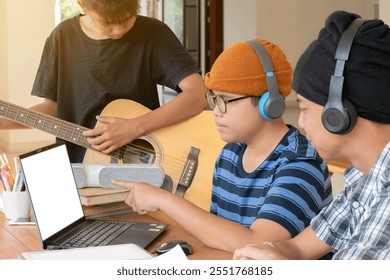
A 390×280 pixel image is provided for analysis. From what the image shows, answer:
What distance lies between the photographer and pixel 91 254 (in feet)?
4.91

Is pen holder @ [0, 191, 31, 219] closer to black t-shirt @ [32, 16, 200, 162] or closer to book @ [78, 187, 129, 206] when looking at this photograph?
book @ [78, 187, 129, 206]

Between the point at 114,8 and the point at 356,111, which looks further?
the point at 114,8

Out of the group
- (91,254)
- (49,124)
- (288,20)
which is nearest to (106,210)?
(49,124)

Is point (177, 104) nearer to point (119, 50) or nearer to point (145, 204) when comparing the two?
point (119, 50)

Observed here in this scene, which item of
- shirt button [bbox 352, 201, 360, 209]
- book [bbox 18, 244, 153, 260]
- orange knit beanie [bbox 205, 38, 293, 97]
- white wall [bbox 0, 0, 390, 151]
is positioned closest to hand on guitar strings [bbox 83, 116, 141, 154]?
orange knit beanie [bbox 205, 38, 293, 97]

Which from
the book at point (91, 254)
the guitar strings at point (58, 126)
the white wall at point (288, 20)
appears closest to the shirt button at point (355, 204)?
the book at point (91, 254)

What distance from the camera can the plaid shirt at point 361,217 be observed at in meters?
1.21

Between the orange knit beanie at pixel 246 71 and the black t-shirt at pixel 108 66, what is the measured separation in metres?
0.87

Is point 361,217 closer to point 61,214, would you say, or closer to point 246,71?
point 246,71

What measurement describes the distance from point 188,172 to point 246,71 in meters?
0.78

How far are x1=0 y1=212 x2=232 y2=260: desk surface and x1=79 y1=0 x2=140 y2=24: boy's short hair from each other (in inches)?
31.2

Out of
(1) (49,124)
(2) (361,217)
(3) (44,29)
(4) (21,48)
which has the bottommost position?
(4) (21,48)

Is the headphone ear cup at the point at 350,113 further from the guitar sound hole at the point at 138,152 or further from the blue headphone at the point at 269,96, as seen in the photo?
the guitar sound hole at the point at 138,152

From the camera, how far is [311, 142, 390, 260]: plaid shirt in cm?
121
